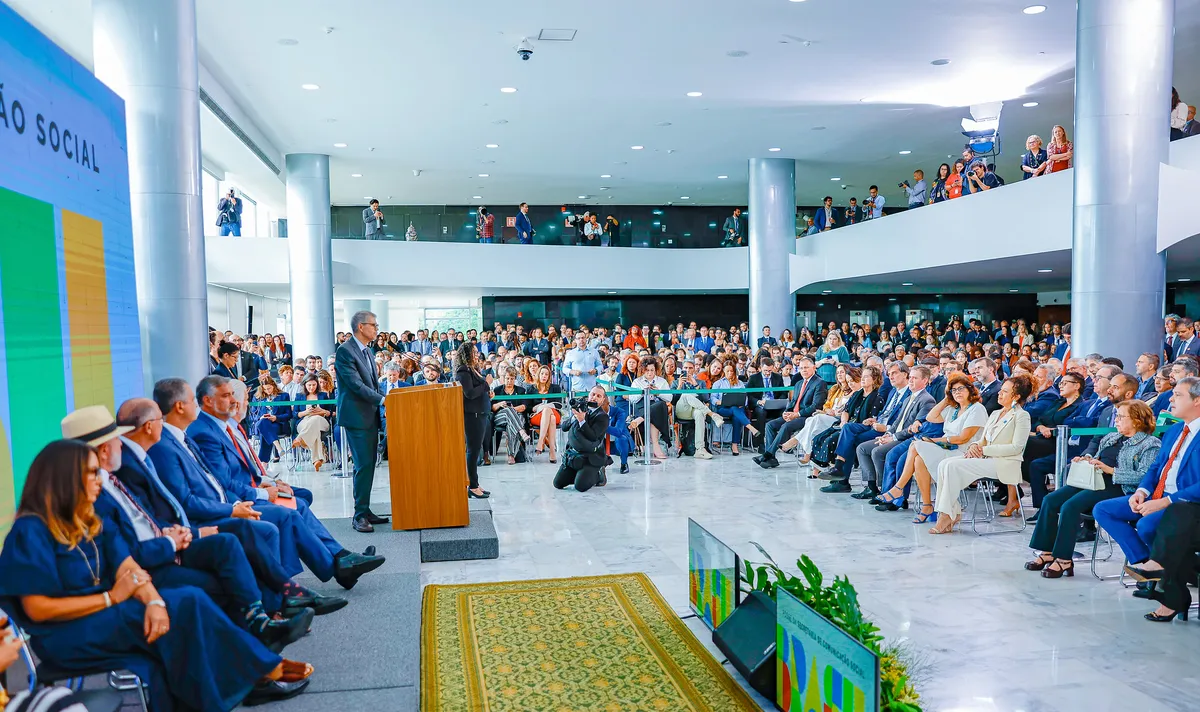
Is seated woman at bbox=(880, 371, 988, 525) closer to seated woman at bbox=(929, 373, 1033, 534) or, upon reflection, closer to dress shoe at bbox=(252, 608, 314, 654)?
seated woman at bbox=(929, 373, 1033, 534)

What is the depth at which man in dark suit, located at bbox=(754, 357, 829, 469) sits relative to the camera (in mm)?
9602

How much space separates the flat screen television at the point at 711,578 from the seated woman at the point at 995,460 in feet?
9.04

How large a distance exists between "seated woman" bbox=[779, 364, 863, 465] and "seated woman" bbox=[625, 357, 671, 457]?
5.38 ft

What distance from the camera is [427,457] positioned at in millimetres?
5965

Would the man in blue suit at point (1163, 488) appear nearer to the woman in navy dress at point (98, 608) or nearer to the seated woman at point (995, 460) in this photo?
the seated woman at point (995, 460)

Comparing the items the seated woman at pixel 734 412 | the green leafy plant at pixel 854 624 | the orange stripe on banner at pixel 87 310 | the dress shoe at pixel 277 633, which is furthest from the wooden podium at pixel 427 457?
the seated woman at pixel 734 412

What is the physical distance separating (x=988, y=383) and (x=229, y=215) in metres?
15.0

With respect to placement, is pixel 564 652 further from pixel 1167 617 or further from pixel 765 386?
pixel 765 386

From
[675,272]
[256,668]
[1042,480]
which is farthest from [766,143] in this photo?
[256,668]

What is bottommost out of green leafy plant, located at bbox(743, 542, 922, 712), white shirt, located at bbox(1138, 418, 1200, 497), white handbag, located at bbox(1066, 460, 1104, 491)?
green leafy plant, located at bbox(743, 542, 922, 712)

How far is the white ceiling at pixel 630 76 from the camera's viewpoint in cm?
955

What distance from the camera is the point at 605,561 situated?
5.73 metres

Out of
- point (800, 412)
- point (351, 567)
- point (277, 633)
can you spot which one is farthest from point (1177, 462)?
point (800, 412)

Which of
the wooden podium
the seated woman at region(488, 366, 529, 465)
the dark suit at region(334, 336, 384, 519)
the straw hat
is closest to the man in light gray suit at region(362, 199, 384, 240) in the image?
the seated woman at region(488, 366, 529, 465)
